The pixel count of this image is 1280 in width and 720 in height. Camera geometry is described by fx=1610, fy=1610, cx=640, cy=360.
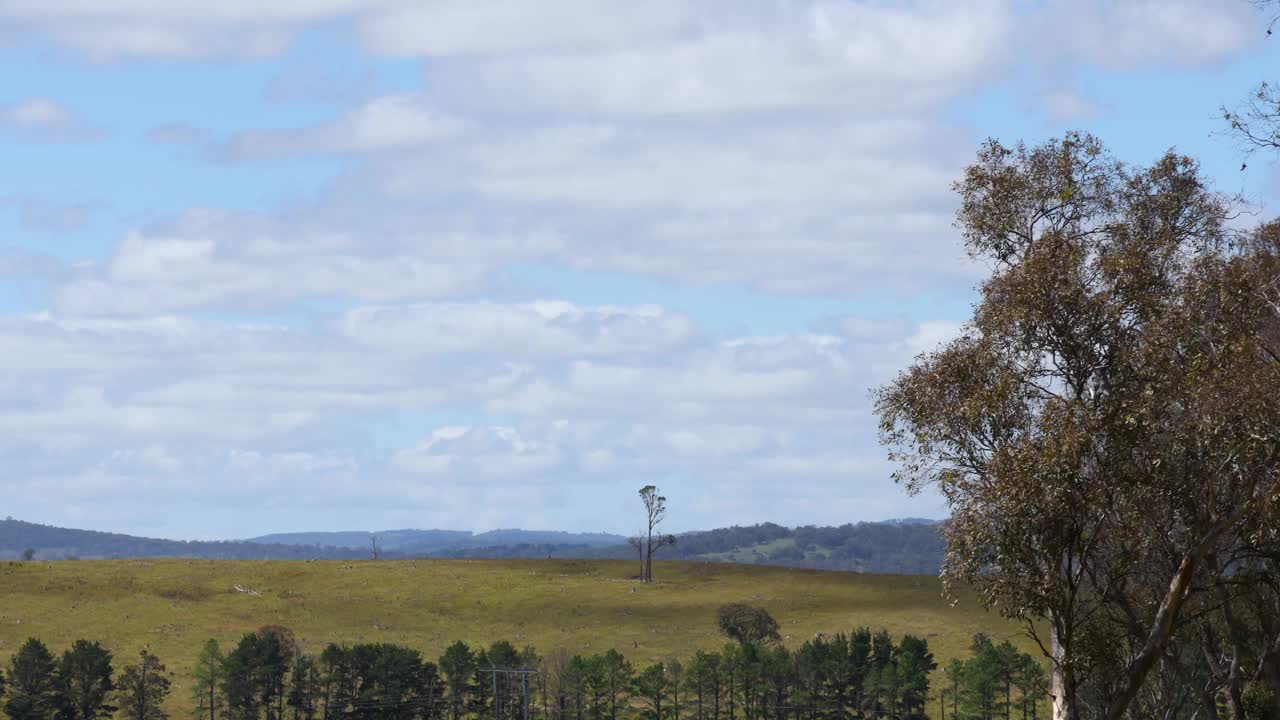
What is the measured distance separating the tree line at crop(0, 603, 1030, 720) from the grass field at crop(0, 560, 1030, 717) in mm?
8912

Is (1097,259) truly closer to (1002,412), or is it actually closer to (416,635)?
(1002,412)

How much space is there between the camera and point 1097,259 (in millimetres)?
41281

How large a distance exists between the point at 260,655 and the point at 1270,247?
115 m

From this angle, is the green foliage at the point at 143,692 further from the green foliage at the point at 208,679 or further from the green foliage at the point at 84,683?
the green foliage at the point at 208,679

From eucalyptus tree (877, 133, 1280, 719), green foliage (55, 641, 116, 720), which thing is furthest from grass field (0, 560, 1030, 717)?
eucalyptus tree (877, 133, 1280, 719)

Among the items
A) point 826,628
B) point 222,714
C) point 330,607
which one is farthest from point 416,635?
point 826,628

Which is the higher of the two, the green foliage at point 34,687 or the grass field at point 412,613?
the grass field at point 412,613

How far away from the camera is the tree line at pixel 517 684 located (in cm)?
14088

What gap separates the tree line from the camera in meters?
141

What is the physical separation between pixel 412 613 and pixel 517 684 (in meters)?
40.3

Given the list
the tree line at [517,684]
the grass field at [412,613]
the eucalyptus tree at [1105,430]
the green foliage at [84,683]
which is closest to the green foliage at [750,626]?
the grass field at [412,613]

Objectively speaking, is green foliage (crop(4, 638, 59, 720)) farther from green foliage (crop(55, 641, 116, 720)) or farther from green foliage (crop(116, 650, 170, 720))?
green foliage (crop(116, 650, 170, 720))

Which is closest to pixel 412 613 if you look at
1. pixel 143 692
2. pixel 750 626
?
pixel 750 626

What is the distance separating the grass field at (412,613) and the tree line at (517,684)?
891 cm
